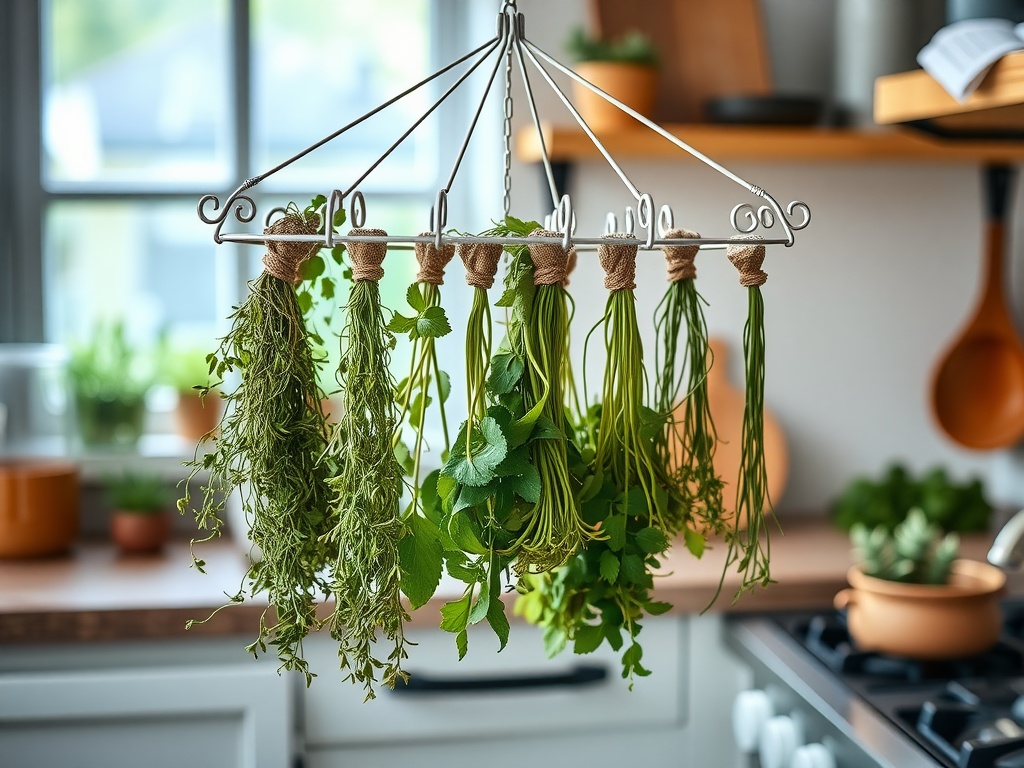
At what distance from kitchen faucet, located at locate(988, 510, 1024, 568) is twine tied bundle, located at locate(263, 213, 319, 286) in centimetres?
77

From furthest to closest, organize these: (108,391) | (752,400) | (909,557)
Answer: (108,391)
(909,557)
(752,400)

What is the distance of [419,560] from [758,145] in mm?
1354

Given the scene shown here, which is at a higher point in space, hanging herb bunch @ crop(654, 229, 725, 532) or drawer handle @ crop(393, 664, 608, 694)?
hanging herb bunch @ crop(654, 229, 725, 532)

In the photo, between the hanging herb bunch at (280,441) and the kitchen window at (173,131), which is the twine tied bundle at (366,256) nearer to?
the hanging herb bunch at (280,441)

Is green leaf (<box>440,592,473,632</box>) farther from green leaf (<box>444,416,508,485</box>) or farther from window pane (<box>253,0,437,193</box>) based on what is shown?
window pane (<box>253,0,437,193</box>)

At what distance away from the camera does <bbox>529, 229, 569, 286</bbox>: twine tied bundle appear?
72cm

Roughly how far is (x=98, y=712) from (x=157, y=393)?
841 mm

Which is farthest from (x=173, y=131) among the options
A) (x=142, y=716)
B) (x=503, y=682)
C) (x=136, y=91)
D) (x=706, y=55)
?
(x=503, y=682)

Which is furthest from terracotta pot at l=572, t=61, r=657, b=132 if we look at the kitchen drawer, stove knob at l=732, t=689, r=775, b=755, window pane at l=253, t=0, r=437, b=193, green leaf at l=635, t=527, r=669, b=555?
green leaf at l=635, t=527, r=669, b=555

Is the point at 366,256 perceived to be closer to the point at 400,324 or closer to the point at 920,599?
the point at 400,324

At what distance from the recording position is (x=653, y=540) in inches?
31.4

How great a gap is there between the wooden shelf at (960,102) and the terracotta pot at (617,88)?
1.86ft

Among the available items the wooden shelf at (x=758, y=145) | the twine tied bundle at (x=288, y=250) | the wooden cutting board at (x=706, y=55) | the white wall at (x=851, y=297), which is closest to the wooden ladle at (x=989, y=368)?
the white wall at (x=851, y=297)

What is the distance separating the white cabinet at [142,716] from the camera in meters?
1.44
